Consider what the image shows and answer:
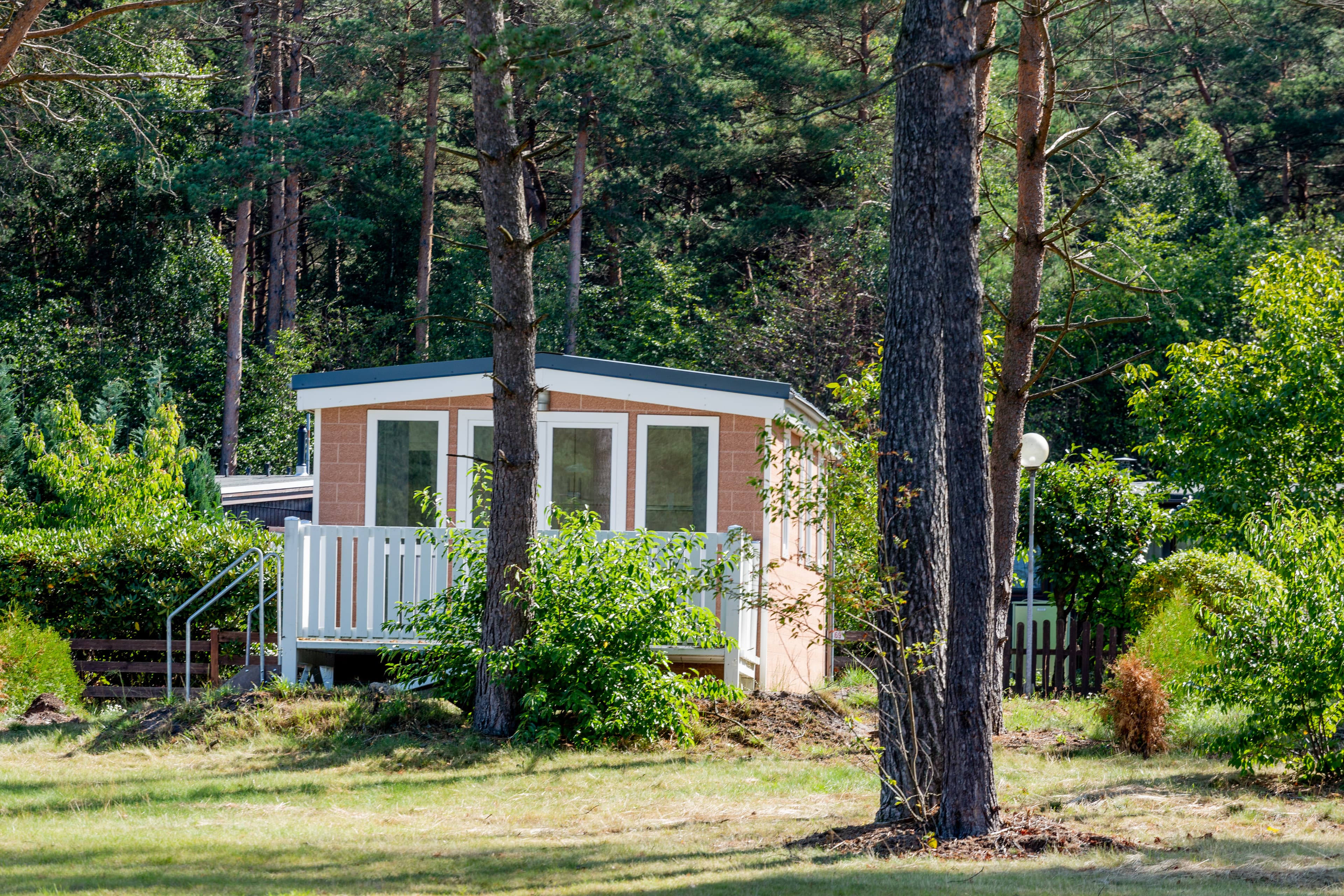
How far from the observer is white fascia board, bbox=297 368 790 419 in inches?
479

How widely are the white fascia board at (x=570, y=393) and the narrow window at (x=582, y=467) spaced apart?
414 mm

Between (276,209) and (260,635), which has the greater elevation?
(276,209)

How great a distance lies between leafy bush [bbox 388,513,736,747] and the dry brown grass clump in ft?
10.0

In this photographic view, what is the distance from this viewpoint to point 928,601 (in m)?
7.01

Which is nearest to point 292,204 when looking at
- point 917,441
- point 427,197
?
point 427,197

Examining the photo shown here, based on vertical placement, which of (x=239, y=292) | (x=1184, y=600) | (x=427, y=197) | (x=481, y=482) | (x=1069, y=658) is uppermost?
(x=427, y=197)

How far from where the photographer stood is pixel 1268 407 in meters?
14.0

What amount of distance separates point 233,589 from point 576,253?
17161mm

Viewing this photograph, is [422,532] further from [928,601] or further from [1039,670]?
[1039,670]

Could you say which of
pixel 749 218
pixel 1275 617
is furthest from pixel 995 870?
pixel 749 218

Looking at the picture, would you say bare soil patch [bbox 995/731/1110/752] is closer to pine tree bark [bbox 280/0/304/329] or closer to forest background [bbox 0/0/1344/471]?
forest background [bbox 0/0/1344/471]

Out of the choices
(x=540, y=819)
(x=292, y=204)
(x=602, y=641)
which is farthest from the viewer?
(x=292, y=204)

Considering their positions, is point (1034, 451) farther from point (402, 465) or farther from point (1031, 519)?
point (402, 465)

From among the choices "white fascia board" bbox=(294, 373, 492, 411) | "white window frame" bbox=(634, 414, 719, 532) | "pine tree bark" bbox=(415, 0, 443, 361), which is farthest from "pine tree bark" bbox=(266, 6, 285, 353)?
"white window frame" bbox=(634, 414, 719, 532)
